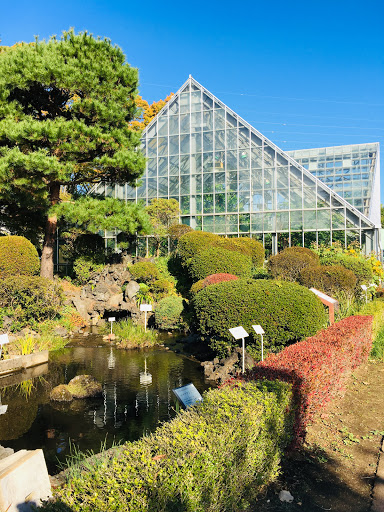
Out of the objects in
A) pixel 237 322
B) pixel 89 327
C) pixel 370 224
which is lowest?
pixel 89 327

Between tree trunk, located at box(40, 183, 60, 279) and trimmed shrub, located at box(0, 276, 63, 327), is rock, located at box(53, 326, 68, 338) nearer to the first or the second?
trimmed shrub, located at box(0, 276, 63, 327)

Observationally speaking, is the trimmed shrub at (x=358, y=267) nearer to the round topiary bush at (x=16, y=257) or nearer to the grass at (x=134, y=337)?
the grass at (x=134, y=337)

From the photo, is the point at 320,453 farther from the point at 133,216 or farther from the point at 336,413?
the point at 133,216

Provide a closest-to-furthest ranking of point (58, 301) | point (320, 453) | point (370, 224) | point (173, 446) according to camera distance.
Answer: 1. point (173, 446)
2. point (320, 453)
3. point (58, 301)
4. point (370, 224)

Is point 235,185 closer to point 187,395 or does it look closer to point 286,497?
point 187,395

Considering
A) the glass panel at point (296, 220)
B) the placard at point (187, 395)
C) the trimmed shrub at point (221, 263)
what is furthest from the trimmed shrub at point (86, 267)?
the placard at point (187, 395)

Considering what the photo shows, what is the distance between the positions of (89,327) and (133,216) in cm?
439

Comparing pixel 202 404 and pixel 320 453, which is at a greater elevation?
pixel 202 404

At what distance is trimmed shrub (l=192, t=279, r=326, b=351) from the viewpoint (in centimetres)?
707

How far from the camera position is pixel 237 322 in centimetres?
727

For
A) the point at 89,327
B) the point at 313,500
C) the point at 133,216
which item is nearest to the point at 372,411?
the point at 313,500

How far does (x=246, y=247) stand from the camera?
50.0 feet

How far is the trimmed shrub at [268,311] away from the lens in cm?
707

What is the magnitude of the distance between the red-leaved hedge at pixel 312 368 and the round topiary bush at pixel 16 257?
9858 millimetres
